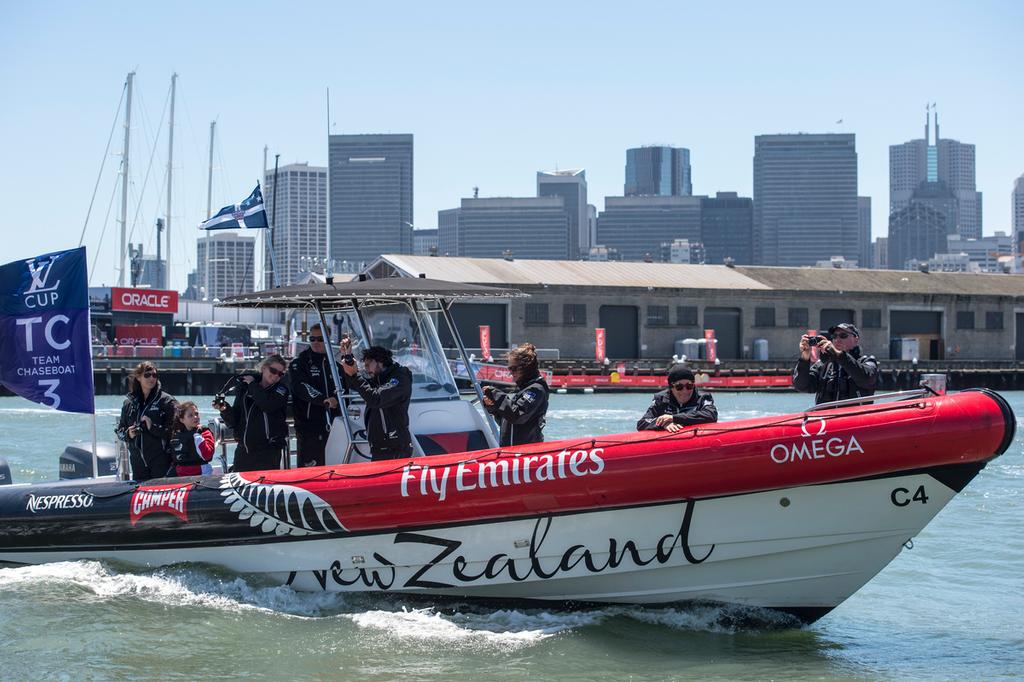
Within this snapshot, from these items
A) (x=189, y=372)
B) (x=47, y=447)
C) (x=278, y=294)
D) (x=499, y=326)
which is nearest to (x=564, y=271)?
(x=499, y=326)

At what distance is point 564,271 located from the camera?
5719cm

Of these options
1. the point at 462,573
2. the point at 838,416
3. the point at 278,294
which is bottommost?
the point at 462,573

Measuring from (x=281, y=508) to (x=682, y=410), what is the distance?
2896 mm

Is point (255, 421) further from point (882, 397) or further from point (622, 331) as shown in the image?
point (622, 331)

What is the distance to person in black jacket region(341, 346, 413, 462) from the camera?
8.57 metres

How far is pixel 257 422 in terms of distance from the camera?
30.2 ft

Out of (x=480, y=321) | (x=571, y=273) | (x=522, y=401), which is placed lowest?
(x=522, y=401)

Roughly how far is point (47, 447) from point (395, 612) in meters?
16.4

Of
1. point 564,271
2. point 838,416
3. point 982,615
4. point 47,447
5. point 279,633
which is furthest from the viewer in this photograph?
point 564,271

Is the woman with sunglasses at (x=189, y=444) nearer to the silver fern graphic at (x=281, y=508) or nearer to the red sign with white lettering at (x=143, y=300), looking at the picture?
the silver fern graphic at (x=281, y=508)

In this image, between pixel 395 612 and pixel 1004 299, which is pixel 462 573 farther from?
pixel 1004 299

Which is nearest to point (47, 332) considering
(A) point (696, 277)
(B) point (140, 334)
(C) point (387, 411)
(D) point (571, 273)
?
(C) point (387, 411)

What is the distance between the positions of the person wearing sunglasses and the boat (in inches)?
12.1

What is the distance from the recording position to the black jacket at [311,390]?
30.3 feet
